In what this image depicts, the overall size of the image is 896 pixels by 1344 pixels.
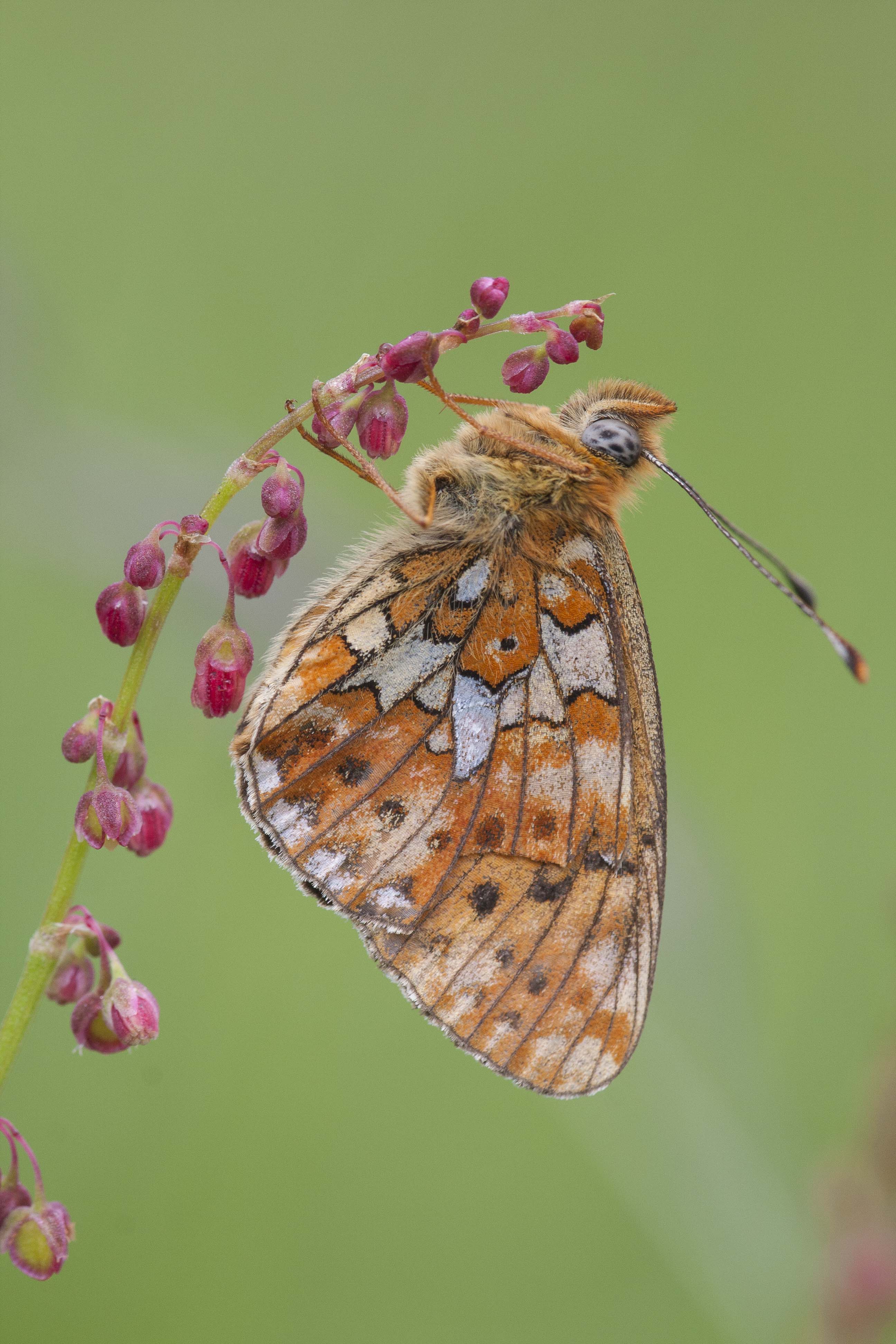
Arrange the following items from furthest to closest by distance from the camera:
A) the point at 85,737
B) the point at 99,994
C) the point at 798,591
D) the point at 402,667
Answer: the point at 402,667 → the point at 798,591 → the point at 99,994 → the point at 85,737

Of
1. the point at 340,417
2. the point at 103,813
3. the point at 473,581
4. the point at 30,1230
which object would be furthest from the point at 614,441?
the point at 30,1230

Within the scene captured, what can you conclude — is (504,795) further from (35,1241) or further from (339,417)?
(35,1241)

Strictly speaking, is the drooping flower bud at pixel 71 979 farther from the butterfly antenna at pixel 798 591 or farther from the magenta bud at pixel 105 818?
the butterfly antenna at pixel 798 591

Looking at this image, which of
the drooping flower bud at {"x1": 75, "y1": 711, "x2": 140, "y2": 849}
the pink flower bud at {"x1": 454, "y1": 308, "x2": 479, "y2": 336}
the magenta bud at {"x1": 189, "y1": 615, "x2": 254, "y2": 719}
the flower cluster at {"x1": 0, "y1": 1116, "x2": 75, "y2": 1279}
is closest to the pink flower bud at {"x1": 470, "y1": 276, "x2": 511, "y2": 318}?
the pink flower bud at {"x1": 454, "y1": 308, "x2": 479, "y2": 336}

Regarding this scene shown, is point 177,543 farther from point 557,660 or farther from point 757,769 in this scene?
point 757,769

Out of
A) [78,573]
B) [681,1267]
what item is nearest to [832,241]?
[78,573]

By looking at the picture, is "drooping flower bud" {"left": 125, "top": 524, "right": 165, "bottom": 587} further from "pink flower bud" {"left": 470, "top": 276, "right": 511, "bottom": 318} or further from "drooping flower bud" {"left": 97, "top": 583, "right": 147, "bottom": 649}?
"pink flower bud" {"left": 470, "top": 276, "right": 511, "bottom": 318}
